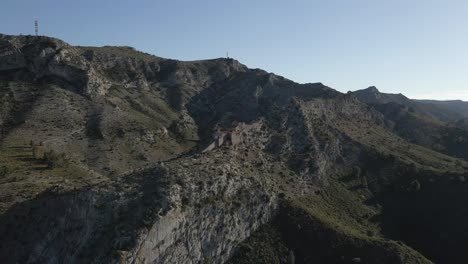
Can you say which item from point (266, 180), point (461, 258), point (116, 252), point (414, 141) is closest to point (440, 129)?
point (414, 141)

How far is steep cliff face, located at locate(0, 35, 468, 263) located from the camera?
223 ft

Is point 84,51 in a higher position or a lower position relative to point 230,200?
higher

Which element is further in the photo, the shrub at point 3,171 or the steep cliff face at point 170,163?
the shrub at point 3,171

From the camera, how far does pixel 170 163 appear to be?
7812 cm

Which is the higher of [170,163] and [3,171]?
[170,163]

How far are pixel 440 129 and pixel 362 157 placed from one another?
82351mm

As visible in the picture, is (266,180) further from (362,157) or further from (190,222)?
(362,157)

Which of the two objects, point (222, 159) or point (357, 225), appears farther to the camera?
point (357, 225)

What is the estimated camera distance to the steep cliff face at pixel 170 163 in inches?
2680

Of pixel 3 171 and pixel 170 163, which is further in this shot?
pixel 3 171

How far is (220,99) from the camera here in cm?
18438

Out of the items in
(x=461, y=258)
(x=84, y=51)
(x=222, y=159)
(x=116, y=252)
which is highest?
A: (x=84, y=51)

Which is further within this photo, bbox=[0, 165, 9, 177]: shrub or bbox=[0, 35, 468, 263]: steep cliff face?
bbox=[0, 165, 9, 177]: shrub

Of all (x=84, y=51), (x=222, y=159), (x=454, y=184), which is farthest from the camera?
(x=84, y=51)
